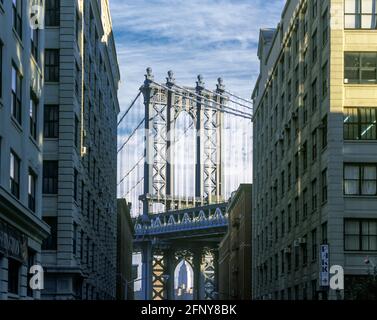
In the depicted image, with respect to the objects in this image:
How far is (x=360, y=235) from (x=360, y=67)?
995 cm

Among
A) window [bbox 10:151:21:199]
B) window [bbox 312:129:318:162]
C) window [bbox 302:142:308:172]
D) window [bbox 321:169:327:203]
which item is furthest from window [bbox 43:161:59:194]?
window [bbox 302:142:308:172]

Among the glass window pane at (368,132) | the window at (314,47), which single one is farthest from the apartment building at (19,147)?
the window at (314,47)

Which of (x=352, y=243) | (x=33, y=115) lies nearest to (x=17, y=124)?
(x=33, y=115)

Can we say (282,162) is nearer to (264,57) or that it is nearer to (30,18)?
(264,57)

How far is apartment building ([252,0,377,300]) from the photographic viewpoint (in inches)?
2154

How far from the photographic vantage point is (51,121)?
55.8m

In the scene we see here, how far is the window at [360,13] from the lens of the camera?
5641 cm

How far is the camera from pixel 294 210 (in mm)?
70438

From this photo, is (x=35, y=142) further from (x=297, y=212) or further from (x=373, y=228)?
(x=297, y=212)

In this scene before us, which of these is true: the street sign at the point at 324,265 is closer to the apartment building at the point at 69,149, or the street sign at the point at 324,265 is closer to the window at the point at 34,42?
the apartment building at the point at 69,149

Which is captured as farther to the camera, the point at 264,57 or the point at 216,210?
the point at 216,210

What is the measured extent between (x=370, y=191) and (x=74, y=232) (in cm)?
1759
